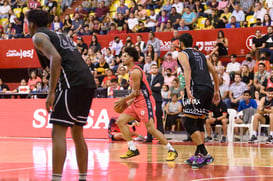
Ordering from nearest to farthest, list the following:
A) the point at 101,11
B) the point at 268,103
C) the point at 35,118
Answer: the point at 268,103
the point at 35,118
the point at 101,11

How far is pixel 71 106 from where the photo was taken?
A: 18.2 feet

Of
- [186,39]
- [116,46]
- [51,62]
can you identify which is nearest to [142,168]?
[186,39]

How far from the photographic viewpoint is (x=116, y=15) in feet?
73.7

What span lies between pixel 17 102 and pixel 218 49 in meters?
7.46

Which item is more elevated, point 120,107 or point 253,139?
point 120,107

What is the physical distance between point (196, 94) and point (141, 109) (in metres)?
1.51

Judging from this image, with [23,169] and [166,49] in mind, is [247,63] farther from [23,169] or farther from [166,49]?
[23,169]

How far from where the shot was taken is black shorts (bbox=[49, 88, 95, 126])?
5.49 metres

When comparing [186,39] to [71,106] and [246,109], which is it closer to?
[71,106]

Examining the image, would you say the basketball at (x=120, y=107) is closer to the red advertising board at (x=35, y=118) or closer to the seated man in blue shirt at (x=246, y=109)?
the red advertising board at (x=35, y=118)

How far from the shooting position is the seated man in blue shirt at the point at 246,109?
593 inches

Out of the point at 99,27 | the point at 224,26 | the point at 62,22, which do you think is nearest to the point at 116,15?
the point at 99,27

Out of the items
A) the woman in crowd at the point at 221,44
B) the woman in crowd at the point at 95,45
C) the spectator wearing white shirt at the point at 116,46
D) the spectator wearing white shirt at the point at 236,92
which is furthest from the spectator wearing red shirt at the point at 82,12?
the spectator wearing white shirt at the point at 236,92

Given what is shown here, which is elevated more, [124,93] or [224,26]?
[224,26]
